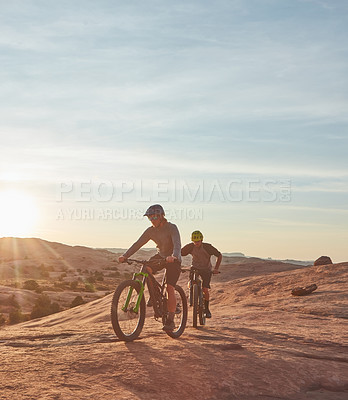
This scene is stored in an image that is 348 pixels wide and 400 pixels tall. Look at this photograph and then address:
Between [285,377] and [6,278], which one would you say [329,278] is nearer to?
[285,377]

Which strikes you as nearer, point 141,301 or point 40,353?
point 40,353

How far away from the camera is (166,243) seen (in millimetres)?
8750

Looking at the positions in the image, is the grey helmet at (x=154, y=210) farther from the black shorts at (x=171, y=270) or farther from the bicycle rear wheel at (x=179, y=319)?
the bicycle rear wheel at (x=179, y=319)

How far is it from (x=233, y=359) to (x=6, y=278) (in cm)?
5403

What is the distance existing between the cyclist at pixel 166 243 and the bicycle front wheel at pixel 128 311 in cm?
56

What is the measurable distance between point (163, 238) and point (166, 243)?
0.35ft

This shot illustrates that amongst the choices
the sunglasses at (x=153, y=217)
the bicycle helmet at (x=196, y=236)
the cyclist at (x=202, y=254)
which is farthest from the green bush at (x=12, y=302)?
the sunglasses at (x=153, y=217)

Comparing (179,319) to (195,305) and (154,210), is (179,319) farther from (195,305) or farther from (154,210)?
(154,210)

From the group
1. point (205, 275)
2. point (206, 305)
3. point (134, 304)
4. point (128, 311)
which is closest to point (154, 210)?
point (134, 304)

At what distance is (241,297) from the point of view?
2203 centimetres

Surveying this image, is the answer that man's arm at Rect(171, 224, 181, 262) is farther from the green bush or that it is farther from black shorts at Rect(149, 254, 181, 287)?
the green bush

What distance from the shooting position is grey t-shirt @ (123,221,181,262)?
28.5 feet

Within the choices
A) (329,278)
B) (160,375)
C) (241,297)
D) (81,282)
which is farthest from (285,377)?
(81,282)

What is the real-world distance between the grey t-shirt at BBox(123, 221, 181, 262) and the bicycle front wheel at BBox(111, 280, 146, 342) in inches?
31.2
